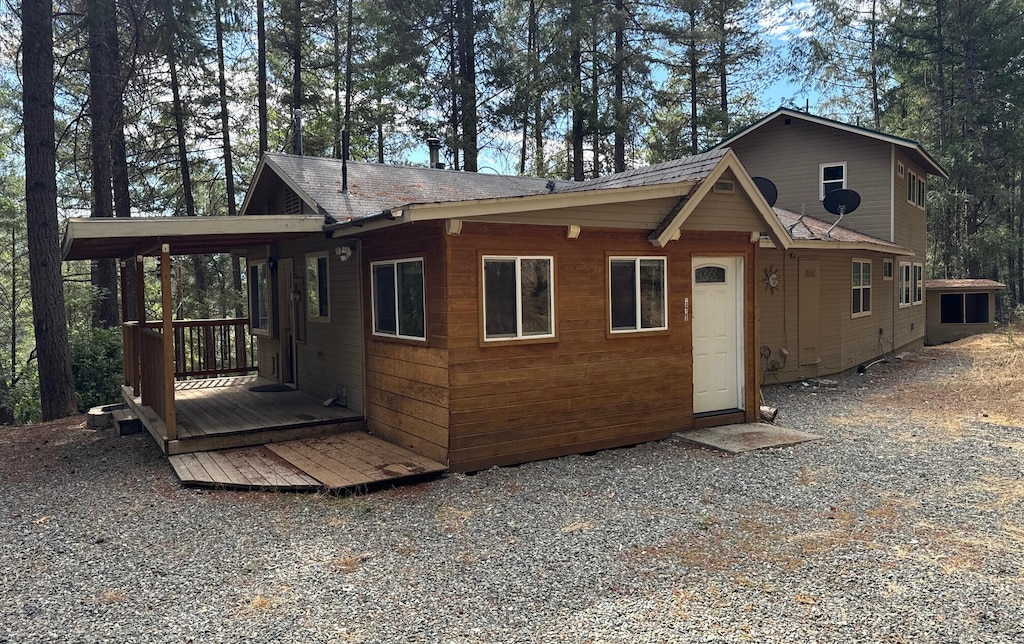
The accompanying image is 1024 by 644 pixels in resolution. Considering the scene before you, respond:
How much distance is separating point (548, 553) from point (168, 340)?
4387 millimetres

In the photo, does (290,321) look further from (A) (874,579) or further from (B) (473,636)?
(A) (874,579)

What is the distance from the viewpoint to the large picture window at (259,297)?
10.4 metres

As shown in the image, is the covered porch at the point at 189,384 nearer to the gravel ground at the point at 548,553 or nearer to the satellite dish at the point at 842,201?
the gravel ground at the point at 548,553

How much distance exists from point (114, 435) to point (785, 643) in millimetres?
8122

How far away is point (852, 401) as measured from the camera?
35.5 feet

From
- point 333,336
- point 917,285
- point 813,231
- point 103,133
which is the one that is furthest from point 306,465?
point 917,285

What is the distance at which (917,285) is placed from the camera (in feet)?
61.6

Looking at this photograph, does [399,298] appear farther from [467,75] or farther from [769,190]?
[467,75]

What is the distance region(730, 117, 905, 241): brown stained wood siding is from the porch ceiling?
1262 centimetres

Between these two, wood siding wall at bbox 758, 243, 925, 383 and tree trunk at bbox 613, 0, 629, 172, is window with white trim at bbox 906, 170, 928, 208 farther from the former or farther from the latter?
tree trunk at bbox 613, 0, 629, 172

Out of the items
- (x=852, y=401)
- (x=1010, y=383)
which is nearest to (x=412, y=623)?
(x=852, y=401)

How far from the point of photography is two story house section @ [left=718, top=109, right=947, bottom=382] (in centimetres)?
1220

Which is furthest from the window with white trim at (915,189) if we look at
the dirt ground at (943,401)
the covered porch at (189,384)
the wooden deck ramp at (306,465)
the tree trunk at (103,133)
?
the tree trunk at (103,133)

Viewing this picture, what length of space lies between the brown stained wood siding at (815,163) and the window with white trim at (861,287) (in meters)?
1.80
